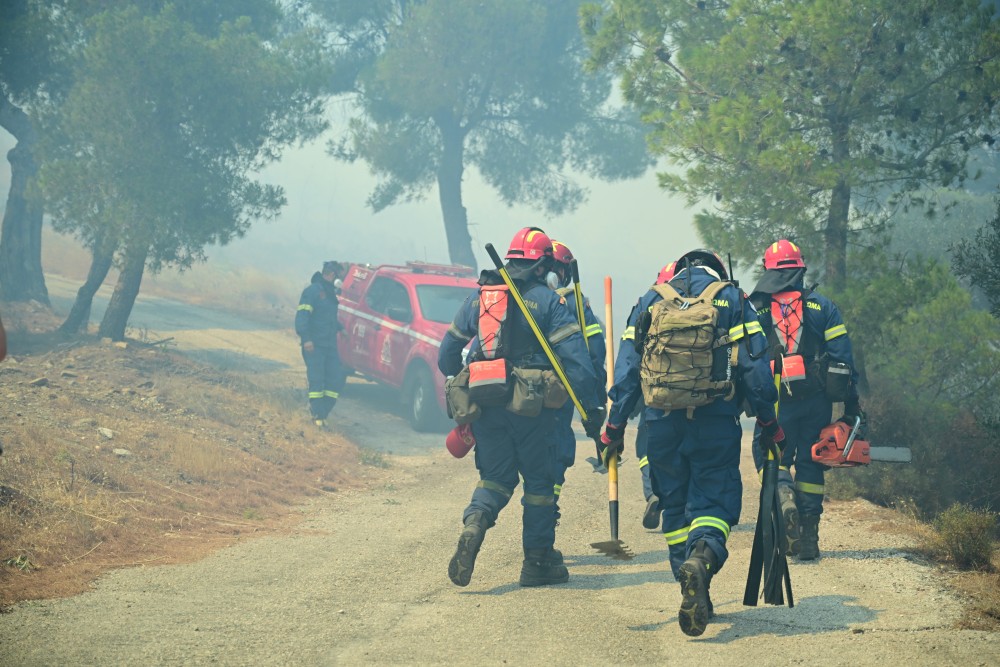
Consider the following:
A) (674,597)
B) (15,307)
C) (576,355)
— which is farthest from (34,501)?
(15,307)

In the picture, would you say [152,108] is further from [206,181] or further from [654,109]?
[654,109]

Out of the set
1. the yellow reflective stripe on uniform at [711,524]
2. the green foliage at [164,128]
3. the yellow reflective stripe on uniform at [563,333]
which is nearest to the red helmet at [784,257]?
the yellow reflective stripe on uniform at [563,333]

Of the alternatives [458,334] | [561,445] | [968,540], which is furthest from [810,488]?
[458,334]

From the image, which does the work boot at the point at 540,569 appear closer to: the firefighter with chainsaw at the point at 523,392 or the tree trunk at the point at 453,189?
the firefighter with chainsaw at the point at 523,392

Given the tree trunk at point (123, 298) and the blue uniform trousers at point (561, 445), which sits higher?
the tree trunk at point (123, 298)

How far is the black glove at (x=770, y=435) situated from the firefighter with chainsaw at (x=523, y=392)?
47.6 inches

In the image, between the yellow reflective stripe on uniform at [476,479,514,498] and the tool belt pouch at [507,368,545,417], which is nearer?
the tool belt pouch at [507,368,545,417]

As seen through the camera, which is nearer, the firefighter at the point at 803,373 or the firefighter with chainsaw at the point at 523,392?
the firefighter with chainsaw at the point at 523,392

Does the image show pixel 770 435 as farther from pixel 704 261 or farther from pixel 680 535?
pixel 704 261

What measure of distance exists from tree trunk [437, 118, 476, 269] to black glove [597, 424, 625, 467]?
1977cm

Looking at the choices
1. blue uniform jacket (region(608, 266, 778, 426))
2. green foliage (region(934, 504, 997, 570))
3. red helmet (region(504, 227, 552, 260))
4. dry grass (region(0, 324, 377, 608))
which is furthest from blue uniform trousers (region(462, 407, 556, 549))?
green foliage (region(934, 504, 997, 570))

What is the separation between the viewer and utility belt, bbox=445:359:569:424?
6.05 metres

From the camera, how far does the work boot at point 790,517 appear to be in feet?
21.9

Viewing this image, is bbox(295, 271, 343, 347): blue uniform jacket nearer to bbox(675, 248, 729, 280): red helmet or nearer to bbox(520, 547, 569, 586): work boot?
bbox(520, 547, 569, 586): work boot
